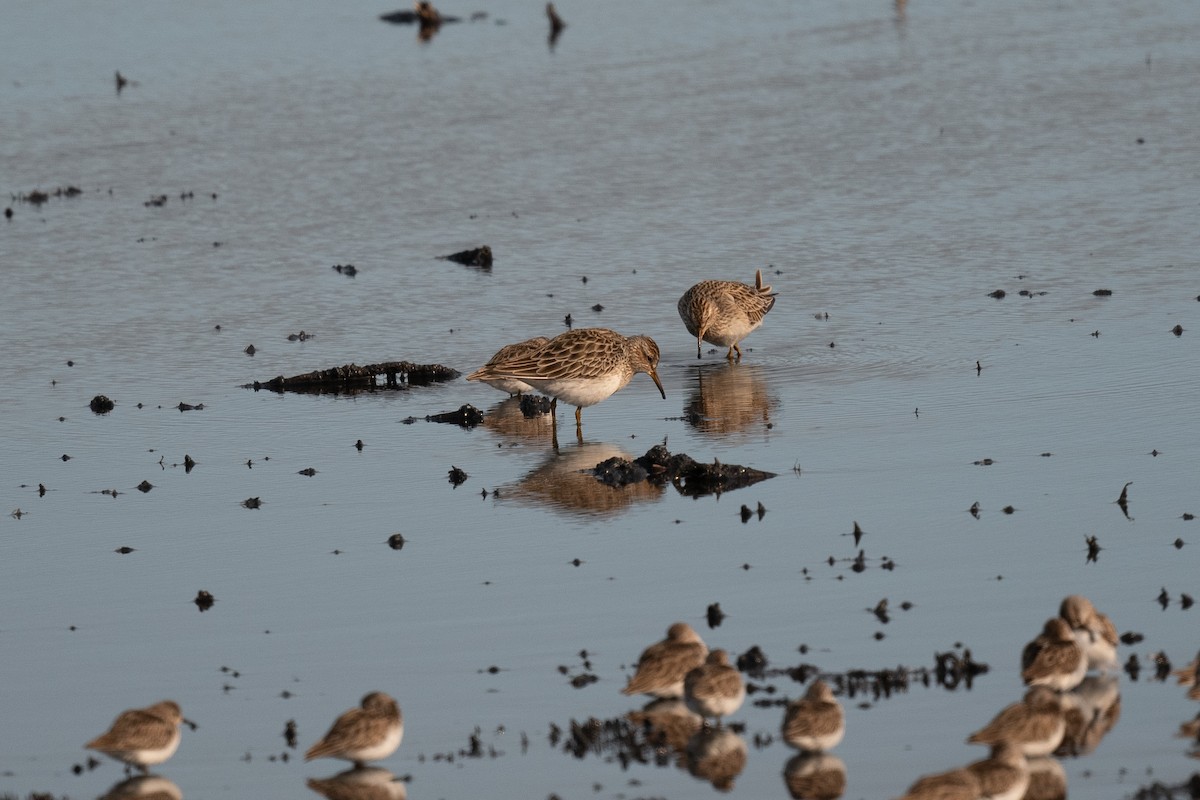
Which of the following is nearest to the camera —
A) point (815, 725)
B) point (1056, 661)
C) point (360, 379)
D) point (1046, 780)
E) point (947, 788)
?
point (947, 788)

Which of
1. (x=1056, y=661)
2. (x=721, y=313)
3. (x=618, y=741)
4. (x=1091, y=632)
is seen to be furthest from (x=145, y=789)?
(x=721, y=313)

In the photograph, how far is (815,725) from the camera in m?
10.5

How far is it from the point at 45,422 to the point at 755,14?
4007cm

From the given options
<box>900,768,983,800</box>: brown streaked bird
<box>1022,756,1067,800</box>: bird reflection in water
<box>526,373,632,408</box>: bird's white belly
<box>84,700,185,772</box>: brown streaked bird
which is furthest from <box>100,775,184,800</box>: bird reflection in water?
<box>526,373,632,408</box>: bird's white belly

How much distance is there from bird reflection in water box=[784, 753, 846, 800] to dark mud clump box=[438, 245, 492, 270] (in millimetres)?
17734

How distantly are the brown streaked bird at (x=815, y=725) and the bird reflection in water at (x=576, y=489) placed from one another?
5.63 metres

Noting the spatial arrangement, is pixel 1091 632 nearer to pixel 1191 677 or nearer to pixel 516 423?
pixel 1191 677

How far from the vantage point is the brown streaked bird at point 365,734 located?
419 inches

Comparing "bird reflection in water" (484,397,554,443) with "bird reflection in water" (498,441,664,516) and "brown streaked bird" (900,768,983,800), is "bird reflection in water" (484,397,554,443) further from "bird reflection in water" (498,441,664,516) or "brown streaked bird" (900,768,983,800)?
"brown streaked bird" (900,768,983,800)

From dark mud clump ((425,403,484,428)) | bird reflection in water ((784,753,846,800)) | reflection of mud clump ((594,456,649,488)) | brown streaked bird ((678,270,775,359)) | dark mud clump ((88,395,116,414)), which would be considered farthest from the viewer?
brown streaked bird ((678,270,775,359))

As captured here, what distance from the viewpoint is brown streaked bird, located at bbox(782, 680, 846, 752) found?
10.5 metres

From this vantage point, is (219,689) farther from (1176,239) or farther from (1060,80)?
(1060,80)

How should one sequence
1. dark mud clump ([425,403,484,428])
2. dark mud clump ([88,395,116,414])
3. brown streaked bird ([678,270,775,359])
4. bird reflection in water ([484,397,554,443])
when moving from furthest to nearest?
brown streaked bird ([678,270,775,359]) → dark mud clump ([88,395,116,414]) → dark mud clump ([425,403,484,428]) → bird reflection in water ([484,397,554,443])

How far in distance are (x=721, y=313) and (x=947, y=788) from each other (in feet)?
41.6
